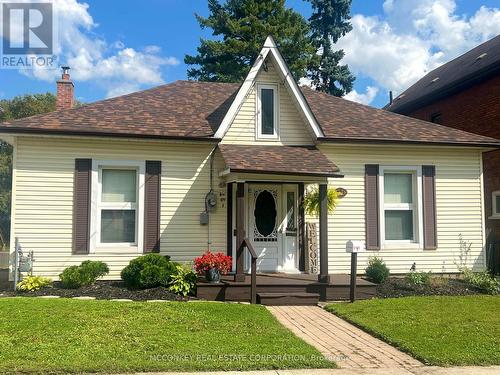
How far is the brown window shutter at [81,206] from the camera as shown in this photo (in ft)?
36.0

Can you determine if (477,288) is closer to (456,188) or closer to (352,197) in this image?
(456,188)

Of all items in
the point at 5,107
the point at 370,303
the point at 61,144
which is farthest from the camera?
the point at 5,107

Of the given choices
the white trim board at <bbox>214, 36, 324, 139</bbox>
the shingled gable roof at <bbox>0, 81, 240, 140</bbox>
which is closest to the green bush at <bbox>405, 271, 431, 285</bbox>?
the white trim board at <bbox>214, 36, 324, 139</bbox>

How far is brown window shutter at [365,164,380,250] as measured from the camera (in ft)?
40.2

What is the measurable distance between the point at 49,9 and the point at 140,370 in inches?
476

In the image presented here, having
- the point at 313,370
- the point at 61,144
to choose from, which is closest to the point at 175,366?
the point at 313,370

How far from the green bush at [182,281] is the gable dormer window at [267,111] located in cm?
412

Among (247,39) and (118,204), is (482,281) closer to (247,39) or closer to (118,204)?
(118,204)

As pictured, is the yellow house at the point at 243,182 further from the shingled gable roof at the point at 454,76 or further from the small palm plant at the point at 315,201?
the shingled gable roof at the point at 454,76

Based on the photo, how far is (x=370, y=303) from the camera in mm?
9375

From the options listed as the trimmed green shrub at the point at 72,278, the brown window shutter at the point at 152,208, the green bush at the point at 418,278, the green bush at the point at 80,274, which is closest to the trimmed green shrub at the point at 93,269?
the green bush at the point at 80,274

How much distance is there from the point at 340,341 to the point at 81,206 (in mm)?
7195

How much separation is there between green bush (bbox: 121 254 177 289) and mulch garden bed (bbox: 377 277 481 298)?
492 centimetres

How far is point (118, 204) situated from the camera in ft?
37.2
